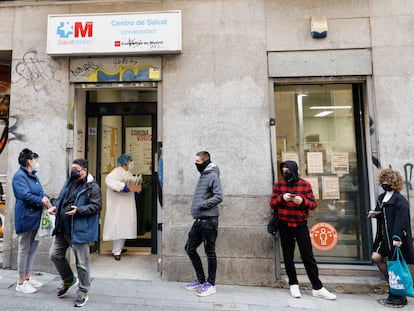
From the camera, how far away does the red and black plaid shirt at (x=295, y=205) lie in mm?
4363

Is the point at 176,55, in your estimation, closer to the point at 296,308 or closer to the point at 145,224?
the point at 145,224

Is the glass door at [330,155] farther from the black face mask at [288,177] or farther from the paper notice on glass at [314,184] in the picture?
the black face mask at [288,177]

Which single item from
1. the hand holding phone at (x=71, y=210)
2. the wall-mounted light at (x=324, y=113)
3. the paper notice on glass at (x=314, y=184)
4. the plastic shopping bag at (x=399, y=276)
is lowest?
the plastic shopping bag at (x=399, y=276)

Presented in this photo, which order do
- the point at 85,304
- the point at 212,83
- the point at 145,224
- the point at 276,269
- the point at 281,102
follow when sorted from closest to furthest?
the point at 85,304
the point at 276,269
the point at 212,83
the point at 281,102
the point at 145,224

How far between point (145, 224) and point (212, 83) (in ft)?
11.1

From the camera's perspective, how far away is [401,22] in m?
5.13

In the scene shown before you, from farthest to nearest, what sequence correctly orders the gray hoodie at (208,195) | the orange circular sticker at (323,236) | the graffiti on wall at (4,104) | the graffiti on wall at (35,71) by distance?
the graffiti on wall at (4,104)
the graffiti on wall at (35,71)
the orange circular sticker at (323,236)
the gray hoodie at (208,195)

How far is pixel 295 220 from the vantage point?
4.40 metres

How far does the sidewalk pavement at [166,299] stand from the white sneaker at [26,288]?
0.18 ft

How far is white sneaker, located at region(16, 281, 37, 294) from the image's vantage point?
4.22m

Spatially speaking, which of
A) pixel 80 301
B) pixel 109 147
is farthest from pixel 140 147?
pixel 80 301

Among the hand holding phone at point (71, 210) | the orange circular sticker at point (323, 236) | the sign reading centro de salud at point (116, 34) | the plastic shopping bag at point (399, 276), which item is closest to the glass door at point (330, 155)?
the orange circular sticker at point (323, 236)

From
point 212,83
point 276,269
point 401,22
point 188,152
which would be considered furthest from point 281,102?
point 276,269

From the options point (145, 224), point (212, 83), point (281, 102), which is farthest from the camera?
point (145, 224)
